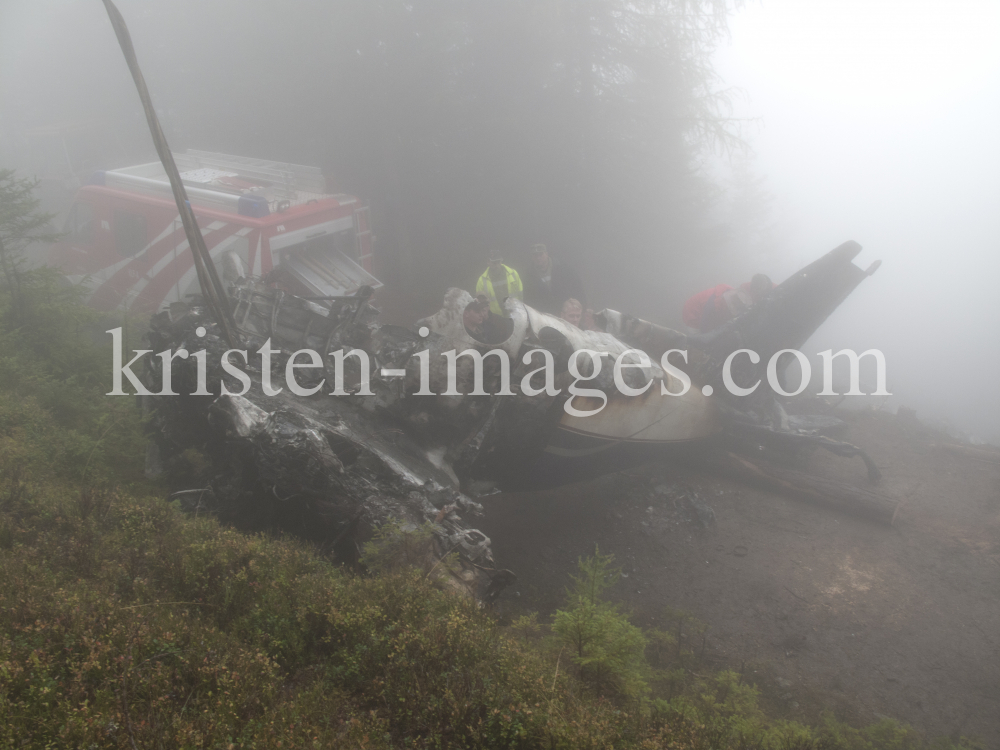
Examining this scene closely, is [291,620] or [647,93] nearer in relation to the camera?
[291,620]

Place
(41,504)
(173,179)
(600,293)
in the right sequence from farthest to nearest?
(600,293), (173,179), (41,504)

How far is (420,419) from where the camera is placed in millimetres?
4355

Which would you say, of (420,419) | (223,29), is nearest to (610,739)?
(420,419)

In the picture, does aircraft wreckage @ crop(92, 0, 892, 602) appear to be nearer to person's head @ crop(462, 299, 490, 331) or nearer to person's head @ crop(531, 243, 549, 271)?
person's head @ crop(462, 299, 490, 331)

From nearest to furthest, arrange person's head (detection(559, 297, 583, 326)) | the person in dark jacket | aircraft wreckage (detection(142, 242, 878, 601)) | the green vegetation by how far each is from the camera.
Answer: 1. the green vegetation
2. aircraft wreckage (detection(142, 242, 878, 601))
3. person's head (detection(559, 297, 583, 326))
4. the person in dark jacket

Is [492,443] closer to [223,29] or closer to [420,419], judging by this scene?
[420,419]

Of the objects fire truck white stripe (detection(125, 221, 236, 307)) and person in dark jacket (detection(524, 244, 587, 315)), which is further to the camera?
fire truck white stripe (detection(125, 221, 236, 307))

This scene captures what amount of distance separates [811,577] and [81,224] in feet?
32.8

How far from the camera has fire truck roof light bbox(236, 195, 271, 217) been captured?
705 centimetres

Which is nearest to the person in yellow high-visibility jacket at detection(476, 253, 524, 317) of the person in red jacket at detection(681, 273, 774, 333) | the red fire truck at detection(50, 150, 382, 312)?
the red fire truck at detection(50, 150, 382, 312)

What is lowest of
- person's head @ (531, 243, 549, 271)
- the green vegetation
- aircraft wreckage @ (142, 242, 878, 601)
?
the green vegetation

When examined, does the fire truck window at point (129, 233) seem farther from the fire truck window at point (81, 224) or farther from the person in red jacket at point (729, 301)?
the person in red jacket at point (729, 301)

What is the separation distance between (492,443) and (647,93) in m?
9.24

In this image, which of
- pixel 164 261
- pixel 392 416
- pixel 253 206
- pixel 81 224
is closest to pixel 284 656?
pixel 392 416
